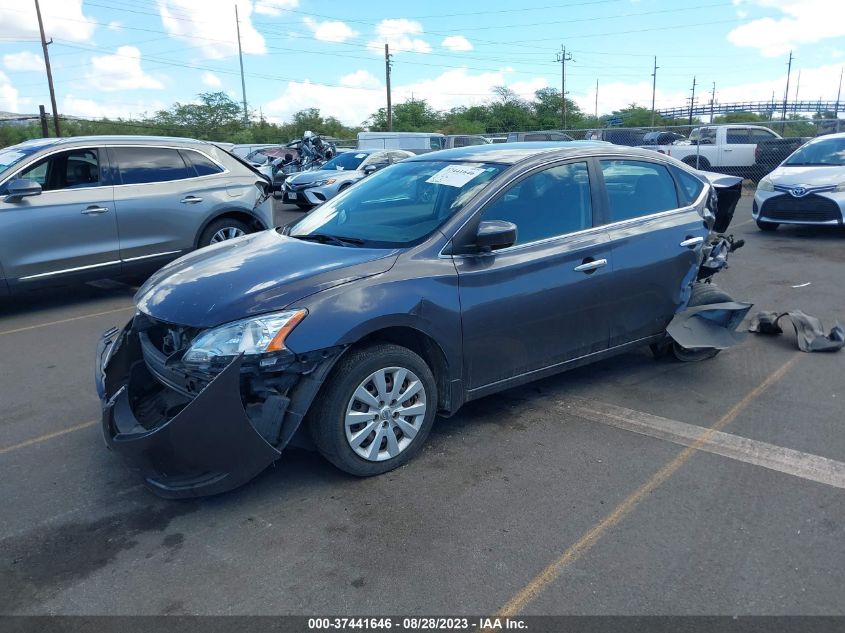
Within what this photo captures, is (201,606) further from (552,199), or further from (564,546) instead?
(552,199)

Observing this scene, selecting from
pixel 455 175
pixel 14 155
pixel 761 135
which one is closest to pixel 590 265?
pixel 455 175

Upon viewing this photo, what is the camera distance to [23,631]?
8.70 ft

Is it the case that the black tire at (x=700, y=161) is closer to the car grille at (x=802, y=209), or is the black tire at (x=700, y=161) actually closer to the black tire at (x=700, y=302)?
the car grille at (x=802, y=209)

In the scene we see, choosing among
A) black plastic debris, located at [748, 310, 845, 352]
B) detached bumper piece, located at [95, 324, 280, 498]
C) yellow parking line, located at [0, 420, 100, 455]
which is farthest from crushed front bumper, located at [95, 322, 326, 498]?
black plastic debris, located at [748, 310, 845, 352]

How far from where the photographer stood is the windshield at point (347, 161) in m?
17.7

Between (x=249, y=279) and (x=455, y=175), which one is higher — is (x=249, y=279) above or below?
below

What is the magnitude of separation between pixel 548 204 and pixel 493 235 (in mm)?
712

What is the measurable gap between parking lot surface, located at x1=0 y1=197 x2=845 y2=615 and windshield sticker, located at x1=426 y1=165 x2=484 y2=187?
1.45m

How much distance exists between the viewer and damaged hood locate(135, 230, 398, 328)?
3486 mm

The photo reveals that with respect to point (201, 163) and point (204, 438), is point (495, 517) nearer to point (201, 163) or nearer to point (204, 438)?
point (204, 438)

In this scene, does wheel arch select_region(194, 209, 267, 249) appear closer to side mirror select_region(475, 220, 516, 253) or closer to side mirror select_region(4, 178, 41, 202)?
side mirror select_region(4, 178, 41, 202)

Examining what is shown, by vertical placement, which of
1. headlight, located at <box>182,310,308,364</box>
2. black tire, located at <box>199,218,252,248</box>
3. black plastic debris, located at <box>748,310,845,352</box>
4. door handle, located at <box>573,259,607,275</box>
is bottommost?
black plastic debris, located at <box>748,310,845,352</box>

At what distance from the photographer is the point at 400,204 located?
15.1 ft

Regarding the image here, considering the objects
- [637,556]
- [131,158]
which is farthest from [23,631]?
[131,158]
